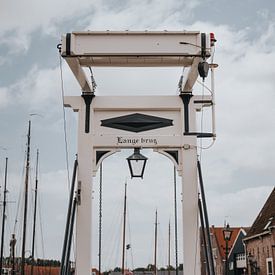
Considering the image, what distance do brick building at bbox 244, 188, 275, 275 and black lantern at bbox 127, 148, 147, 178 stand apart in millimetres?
24030

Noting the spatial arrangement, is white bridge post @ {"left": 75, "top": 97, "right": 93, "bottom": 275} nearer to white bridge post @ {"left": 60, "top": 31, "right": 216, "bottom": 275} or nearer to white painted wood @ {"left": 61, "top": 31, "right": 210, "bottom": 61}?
white bridge post @ {"left": 60, "top": 31, "right": 216, "bottom": 275}

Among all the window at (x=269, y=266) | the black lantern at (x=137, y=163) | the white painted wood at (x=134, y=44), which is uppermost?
the white painted wood at (x=134, y=44)

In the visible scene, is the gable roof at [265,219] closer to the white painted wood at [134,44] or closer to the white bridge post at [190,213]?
the white bridge post at [190,213]

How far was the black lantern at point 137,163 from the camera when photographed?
712cm

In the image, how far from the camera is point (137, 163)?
23.4 ft

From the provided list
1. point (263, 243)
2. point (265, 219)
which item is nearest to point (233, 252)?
point (265, 219)

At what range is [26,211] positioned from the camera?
90.7 feet

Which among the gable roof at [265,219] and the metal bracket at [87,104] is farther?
the gable roof at [265,219]

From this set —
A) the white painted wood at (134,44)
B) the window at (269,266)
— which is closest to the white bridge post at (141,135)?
the white painted wood at (134,44)

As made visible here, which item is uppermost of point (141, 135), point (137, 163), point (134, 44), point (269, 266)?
point (134, 44)

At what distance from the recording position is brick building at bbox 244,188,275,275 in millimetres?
30286

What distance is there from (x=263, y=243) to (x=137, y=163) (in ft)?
87.2

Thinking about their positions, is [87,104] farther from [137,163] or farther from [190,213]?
[190,213]

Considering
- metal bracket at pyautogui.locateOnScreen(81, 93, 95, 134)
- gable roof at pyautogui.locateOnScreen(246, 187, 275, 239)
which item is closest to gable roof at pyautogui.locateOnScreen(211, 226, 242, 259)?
gable roof at pyautogui.locateOnScreen(246, 187, 275, 239)
